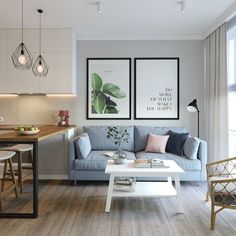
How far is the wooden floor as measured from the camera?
108 inches

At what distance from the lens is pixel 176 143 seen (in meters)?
4.64

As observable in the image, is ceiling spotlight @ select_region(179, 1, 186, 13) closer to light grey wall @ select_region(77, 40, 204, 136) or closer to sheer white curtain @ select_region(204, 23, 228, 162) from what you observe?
sheer white curtain @ select_region(204, 23, 228, 162)

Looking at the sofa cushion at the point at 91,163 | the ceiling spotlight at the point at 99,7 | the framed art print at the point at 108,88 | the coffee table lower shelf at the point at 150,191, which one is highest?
the ceiling spotlight at the point at 99,7

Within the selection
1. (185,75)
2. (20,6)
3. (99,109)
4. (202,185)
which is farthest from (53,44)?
(202,185)

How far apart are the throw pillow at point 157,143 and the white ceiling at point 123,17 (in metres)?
1.96

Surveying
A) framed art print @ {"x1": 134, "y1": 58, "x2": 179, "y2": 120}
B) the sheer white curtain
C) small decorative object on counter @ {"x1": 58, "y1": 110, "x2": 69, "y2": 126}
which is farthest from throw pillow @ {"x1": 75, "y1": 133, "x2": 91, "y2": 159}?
the sheer white curtain

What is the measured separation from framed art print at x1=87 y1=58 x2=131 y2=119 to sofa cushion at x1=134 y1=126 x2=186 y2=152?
41 cm

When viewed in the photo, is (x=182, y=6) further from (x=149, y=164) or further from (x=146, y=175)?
(x=146, y=175)

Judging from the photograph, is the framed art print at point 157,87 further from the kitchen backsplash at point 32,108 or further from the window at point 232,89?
the kitchen backsplash at point 32,108

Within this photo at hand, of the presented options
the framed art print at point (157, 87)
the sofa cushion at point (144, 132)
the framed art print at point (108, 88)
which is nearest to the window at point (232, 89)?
the sofa cushion at point (144, 132)

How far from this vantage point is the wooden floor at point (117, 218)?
2.74m

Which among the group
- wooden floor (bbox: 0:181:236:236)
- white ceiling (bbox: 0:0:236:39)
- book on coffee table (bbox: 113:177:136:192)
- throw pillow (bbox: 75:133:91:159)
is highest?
white ceiling (bbox: 0:0:236:39)

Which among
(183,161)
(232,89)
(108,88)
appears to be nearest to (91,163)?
(183,161)

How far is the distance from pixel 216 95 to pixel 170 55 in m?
1.28
